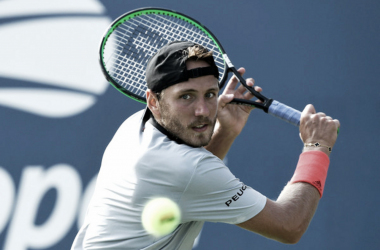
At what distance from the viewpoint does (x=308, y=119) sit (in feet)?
7.81

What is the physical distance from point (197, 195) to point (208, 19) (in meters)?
1.91

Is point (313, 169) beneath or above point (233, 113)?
beneath

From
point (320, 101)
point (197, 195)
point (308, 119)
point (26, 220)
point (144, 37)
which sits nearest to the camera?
point (197, 195)

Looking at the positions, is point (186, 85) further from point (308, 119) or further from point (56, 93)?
point (56, 93)

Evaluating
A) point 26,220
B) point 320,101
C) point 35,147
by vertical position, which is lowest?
point 26,220

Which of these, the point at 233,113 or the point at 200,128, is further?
the point at 233,113

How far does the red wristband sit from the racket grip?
22 centimetres

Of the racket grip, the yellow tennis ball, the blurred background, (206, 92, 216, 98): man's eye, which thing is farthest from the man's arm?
the blurred background

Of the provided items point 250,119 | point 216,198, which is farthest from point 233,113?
point 250,119

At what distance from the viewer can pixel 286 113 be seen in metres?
2.49

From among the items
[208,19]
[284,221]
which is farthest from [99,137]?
[284,221]

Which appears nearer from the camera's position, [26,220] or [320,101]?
[26,220]

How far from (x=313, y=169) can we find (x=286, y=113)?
35 cm

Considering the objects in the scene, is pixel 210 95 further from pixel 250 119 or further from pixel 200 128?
pixel 250 119
